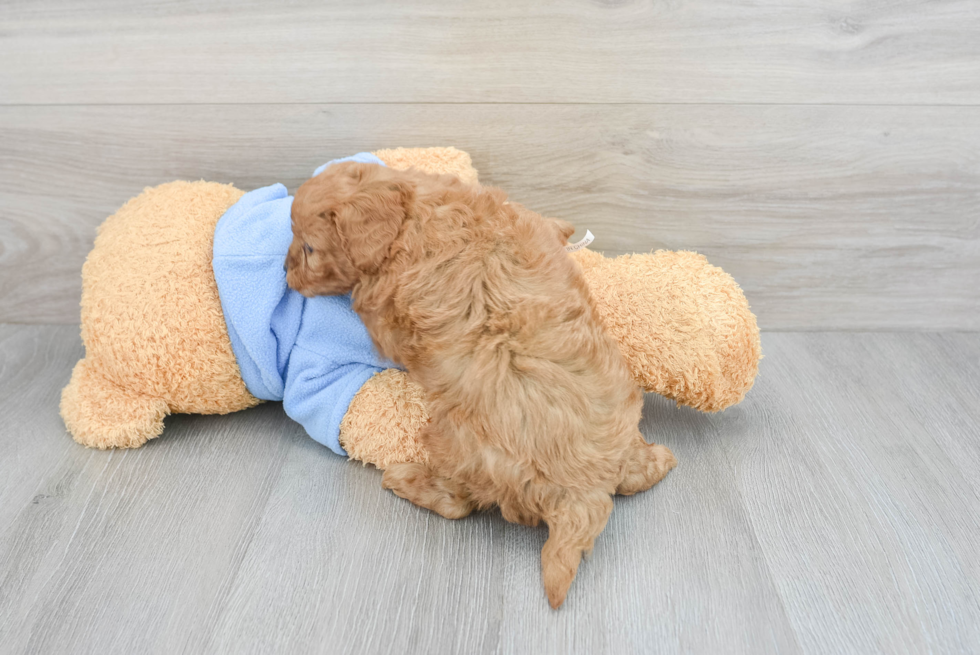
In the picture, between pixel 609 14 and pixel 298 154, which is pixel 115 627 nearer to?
pixel 298 154

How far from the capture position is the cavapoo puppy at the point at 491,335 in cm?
90

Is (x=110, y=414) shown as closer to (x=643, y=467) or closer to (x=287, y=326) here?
(x=287, y=326)

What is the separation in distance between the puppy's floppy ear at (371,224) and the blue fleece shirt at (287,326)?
0.17 metres

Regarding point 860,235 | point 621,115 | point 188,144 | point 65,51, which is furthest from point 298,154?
point 860,235

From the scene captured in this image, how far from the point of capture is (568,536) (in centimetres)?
91

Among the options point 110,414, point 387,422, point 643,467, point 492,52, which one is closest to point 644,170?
point 492,52

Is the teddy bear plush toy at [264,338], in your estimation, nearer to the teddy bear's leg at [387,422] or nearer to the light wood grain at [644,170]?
the teddy bear's leg at [387,422]

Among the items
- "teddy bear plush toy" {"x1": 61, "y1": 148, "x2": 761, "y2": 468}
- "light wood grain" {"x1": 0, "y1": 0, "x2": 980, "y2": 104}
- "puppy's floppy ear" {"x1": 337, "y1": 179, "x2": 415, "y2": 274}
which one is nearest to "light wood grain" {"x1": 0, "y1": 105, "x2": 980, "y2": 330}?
"light wood grain" {"x1": 0, "y1": 0, "x2": 980, "y2": 104}

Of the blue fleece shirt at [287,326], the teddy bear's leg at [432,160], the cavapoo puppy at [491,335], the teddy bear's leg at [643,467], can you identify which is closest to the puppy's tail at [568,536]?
the cavapoo puppy at [491,335]

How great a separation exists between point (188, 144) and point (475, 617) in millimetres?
1081

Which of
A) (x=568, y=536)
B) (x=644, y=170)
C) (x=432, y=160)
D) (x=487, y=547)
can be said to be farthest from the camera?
(x=644, y=170)

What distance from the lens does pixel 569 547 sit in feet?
2.96

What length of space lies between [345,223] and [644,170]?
70 cm

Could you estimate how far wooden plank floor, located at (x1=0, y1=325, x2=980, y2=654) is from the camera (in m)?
0.89
